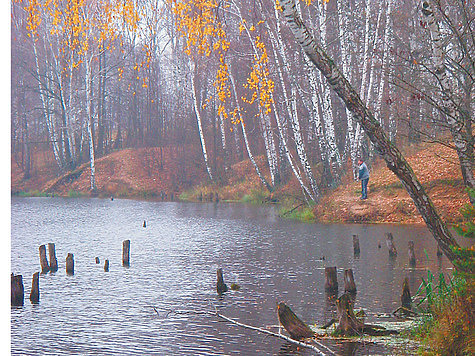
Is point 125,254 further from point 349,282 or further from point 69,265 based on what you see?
point 349,282

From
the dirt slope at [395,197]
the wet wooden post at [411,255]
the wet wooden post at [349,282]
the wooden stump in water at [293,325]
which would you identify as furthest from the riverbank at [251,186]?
the wooden stump in water at [293,325]

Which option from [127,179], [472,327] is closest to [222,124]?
[127,179]

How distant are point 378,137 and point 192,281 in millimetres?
6676

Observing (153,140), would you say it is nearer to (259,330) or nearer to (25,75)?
(25,75)

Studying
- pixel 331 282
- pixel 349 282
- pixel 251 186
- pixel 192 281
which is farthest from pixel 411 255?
pixel 251 186

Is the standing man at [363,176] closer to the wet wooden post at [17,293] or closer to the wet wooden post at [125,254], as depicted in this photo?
the wet wooden post at [125,254]

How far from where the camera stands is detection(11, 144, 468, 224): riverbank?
1014 inches

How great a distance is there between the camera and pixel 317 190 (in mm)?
28219

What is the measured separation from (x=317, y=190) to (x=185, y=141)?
26.3 metres

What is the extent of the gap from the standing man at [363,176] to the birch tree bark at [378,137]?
16703mm

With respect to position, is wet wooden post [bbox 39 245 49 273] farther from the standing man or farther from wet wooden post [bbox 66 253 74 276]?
the standing man

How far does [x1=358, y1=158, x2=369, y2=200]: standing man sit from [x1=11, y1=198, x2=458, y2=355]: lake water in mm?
2590

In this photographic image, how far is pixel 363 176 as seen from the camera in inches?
1033

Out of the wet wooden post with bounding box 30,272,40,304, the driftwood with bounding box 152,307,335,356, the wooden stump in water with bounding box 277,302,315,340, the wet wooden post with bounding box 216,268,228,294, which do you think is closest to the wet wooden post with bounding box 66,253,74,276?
the wet wooden post with bounding box 30,272,40,304
